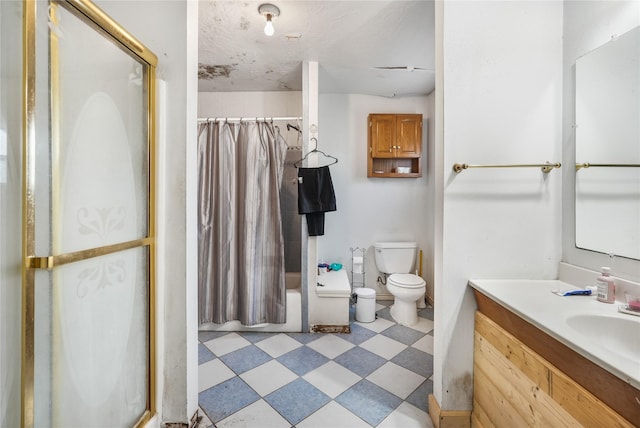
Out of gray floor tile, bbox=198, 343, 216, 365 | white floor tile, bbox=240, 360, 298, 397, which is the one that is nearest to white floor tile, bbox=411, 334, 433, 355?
white floor tile, bbox=240, 360, 298, 397

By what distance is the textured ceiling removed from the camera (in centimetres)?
176

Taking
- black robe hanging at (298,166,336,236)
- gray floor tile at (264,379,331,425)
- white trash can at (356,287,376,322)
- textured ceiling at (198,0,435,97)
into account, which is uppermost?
textured ceiling at (198,0,435,97)

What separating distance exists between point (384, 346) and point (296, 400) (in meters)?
0.90

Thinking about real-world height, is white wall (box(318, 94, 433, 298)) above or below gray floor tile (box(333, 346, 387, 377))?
above

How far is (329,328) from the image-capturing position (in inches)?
96.3

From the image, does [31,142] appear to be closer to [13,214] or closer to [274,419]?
[13,214]

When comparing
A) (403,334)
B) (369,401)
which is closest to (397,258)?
(403,334)

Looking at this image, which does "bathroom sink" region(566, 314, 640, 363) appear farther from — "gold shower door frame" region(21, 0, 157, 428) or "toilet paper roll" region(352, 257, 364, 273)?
"toilet paper roll" region(352, 257, 364, 273)

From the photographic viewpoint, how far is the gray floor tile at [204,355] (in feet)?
6.63

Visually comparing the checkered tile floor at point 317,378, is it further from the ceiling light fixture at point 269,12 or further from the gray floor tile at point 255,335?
the ceiling light fixture at point 269,12

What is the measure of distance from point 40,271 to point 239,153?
1773mm

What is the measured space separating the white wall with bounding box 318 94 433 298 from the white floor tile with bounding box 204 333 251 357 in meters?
1.26

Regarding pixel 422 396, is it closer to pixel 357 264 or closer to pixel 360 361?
pixel 360 361

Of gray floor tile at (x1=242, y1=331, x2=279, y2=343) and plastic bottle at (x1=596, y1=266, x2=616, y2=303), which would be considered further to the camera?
gray floor tile at (x1=242, y1=331, x2=279, y2=343)
